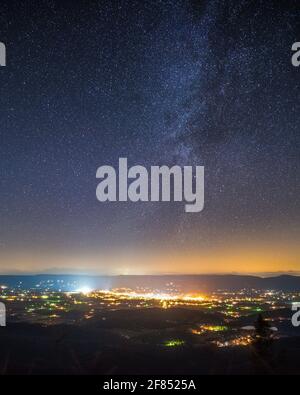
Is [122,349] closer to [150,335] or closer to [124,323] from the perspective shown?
[150,335]

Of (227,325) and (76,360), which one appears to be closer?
(76,360)

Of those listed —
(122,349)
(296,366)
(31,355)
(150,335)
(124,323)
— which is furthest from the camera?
(124,323)
